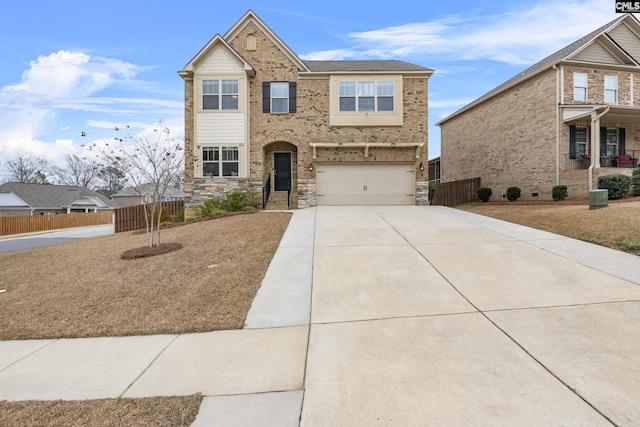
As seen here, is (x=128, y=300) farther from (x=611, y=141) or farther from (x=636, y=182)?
(x=611, y=141)

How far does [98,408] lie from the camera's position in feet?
8.98

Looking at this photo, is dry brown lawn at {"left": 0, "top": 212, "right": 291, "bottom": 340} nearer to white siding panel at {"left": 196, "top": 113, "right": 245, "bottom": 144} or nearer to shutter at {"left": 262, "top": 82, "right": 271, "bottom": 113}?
white siding panel at {"left": 196, "top": 113, "right": 245, "bottom": 144}

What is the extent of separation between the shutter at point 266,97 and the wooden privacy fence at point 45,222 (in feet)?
78.7

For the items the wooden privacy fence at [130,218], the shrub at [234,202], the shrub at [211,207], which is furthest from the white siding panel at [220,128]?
the wooden privacy fence at [130,218]

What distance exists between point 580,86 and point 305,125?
44.9 feet

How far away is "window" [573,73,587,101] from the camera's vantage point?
15766 millimetres

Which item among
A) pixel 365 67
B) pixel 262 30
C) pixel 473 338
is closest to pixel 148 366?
pixel 473 338

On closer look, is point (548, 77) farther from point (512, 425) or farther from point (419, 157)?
point (512, 425)

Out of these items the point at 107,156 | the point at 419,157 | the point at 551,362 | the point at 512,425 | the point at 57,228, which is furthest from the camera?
the point at 57,228

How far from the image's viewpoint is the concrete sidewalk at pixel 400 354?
264 centimetres

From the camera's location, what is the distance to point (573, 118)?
1512 cm

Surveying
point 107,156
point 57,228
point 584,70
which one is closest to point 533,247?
point 107,156

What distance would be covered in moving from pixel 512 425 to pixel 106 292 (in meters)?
6.20

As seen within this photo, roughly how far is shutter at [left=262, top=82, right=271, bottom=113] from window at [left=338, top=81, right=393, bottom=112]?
11.4 ft
